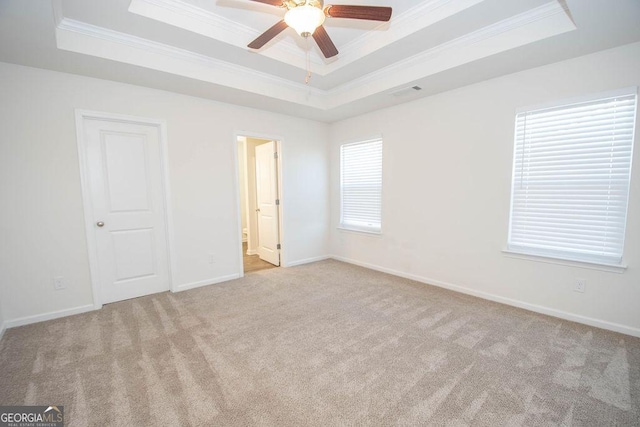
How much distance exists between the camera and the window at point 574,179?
2.33 metres

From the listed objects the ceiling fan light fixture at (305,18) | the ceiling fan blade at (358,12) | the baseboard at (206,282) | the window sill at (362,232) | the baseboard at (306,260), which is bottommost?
the baseboard at (306,260)

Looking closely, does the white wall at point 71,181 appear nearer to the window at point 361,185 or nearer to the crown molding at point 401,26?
the window at point 361,185

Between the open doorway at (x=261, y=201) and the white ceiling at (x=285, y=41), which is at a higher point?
the white ceiling at (x=285, y=41)

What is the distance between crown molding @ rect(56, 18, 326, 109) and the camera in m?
2.31

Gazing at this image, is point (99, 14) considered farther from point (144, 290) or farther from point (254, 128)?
point (144, 290)

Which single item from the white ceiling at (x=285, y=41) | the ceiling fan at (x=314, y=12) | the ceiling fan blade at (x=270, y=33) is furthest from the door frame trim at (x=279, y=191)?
the ceiling fan at (x=314, y=12)

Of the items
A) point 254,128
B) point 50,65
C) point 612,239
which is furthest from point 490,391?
point 50,65

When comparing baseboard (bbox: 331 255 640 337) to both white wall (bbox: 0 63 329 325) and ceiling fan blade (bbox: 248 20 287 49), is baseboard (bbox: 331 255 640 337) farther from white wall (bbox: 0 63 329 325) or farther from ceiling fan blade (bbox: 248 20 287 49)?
ceiling fan blade (bbox: 248 20 287 49)

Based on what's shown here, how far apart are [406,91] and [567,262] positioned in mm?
2534

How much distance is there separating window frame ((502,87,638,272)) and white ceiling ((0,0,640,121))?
0.40 meters

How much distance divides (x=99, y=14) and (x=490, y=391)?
13.4ft

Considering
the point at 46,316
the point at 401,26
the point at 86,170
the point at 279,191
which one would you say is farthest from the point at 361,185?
the point at 46,316

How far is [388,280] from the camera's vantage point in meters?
3.81

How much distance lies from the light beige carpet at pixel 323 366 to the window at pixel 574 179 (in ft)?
2.61
